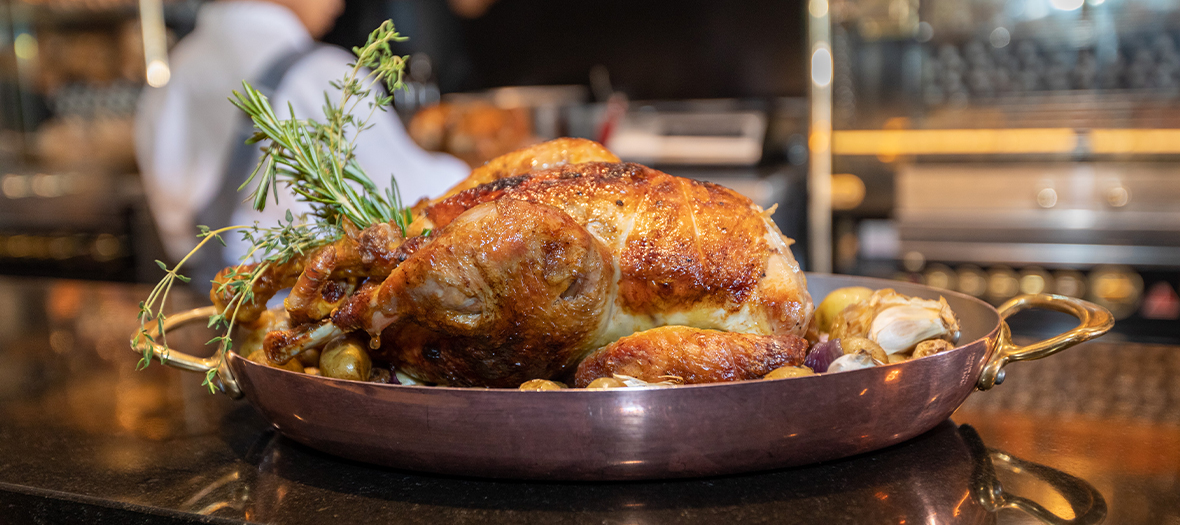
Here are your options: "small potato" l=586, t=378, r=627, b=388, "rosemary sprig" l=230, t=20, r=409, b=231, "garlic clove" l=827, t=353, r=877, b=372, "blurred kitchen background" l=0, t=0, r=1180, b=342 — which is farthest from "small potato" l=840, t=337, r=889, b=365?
"blurred kitchen background" l=0, t=0, r=1180, b=342

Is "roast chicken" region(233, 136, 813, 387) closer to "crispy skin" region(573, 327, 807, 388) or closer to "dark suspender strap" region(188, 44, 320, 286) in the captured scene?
"crispy skin" region(573, 327, 807, 388)

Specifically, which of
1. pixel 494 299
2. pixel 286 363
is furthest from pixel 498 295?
pixel 286 363

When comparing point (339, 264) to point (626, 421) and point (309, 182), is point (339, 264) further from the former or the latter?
point (626, 421)

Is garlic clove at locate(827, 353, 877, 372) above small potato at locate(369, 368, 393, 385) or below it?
above

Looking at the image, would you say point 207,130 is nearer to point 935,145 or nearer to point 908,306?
point 935,145

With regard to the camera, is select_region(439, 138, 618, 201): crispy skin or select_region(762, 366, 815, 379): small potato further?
select_region(439, 138, 618, 201): crispy skin

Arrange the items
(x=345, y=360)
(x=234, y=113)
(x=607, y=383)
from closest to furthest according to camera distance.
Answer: (x=607, y=383) → (x=345, y=360) → (x=234, y=113)

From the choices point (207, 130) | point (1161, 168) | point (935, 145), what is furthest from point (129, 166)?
point (1161, 168)
